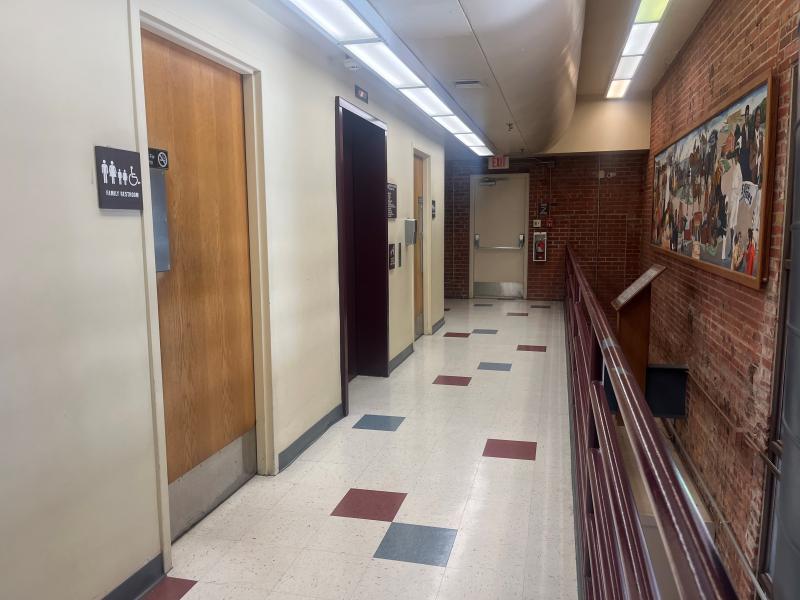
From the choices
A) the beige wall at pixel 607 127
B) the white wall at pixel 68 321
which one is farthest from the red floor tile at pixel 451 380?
the beige wall at pixel 607 127

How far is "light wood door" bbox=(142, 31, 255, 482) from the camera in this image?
7.61 ft

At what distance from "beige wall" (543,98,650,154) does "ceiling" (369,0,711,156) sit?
0.79 meters

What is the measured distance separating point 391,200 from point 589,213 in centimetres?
515

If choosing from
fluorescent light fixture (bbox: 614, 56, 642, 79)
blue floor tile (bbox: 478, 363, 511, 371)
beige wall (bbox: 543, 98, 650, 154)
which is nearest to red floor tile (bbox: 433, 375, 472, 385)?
blue floor tile (bbox: 478, 363, 511, 371)

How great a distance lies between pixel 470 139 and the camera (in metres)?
7.15

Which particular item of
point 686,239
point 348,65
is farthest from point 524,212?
point 348,65

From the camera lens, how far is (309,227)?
3.39m

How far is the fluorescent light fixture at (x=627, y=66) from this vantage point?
5.64m

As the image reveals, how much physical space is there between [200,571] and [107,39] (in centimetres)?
190

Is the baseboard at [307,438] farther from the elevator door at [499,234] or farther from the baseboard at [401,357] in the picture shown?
the elevator door at [499,234]

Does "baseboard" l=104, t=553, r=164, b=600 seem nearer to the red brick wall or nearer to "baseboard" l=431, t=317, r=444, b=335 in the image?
the red brick wall

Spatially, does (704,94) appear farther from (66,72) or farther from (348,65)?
(66,72)

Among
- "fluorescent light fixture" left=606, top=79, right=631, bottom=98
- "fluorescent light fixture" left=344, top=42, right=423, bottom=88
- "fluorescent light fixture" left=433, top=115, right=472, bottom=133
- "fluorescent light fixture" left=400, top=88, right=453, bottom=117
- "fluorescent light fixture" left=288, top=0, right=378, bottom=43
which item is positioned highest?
"fluorescent light fixture" left=606, top=79, right=631, bottom=98

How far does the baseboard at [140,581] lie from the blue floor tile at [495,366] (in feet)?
11.4
